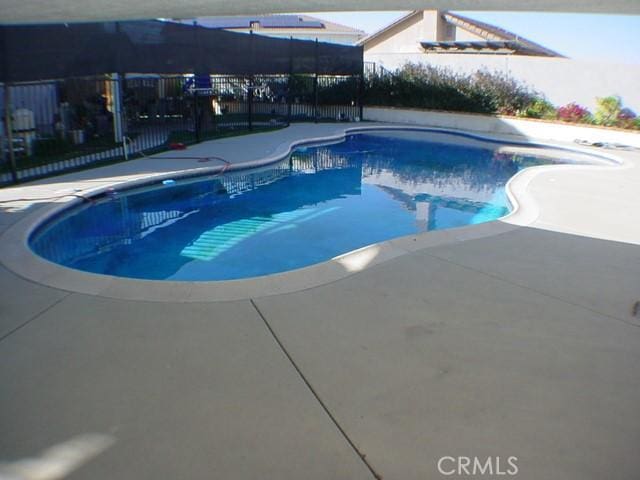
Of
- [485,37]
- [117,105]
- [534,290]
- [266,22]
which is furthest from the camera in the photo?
[266,22]

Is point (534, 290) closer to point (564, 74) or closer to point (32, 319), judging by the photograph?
point (32, 319)

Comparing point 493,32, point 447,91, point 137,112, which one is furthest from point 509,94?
point 493,32

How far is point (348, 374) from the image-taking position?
3.24 m

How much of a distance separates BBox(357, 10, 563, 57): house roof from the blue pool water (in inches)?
478

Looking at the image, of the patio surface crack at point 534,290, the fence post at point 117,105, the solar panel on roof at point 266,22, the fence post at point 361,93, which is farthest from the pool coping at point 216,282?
the solar panel on roof at point 266,22

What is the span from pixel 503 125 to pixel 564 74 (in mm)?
2346

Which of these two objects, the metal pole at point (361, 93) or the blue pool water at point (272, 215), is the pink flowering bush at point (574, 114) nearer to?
the blue pool water at point (272, 215)

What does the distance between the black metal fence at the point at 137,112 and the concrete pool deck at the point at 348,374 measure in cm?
645

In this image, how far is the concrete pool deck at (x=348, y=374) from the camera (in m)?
2.57

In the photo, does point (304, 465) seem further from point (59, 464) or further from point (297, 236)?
point (297, 236)

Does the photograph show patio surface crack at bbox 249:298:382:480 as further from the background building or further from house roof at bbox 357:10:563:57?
the background building

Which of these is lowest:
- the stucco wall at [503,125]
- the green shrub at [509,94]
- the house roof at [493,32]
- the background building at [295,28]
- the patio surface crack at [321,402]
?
the patio surface crack at [321,402]

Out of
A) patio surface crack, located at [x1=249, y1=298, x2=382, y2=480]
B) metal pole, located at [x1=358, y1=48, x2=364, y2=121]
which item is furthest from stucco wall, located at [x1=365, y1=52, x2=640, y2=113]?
patio surface crack, located at [x1=249, y1=298, x2=382, y2=480]

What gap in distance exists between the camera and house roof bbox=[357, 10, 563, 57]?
2428cm
